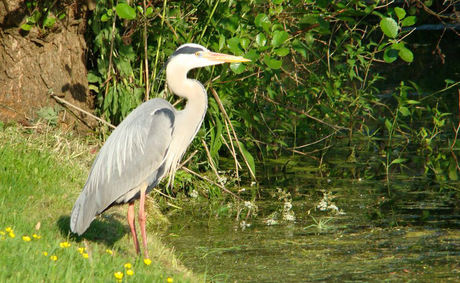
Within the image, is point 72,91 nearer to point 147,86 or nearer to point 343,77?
point 147,86

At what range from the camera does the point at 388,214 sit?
6719mm

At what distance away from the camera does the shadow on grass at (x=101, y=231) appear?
494cm

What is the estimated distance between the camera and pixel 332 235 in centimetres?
617

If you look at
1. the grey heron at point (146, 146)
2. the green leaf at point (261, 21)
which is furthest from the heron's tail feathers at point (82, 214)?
the green leaf at point (261, 21)

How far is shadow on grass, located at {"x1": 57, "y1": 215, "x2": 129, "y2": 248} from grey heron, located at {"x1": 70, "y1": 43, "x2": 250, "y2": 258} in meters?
0.25

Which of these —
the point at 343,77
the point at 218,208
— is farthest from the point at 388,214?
the point at 343,77

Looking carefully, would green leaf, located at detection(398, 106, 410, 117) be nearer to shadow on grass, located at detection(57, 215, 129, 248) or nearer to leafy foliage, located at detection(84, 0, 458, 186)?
leafy foliage, located at detection(84, 0, 458, 186)

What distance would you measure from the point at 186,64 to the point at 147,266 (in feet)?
5.42

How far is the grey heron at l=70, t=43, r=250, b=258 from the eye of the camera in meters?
4.99

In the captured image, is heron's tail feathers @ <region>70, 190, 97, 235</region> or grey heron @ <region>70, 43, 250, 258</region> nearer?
heron's tail feathers @ <region>70, 190, 97, 235</region>

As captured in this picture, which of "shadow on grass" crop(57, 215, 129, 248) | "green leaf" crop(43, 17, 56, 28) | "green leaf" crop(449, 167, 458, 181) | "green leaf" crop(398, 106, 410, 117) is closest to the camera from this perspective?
"shadow on grass" crop(57, 215, 129, 248)

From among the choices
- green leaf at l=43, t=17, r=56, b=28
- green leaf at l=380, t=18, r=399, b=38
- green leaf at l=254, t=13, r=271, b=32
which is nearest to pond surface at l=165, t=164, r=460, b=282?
green leaf at l=380, t=18, r=399, b=38

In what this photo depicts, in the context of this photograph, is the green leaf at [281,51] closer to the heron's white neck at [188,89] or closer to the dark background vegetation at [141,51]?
the dark background vegetation at [141,51]

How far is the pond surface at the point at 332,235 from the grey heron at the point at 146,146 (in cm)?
80
